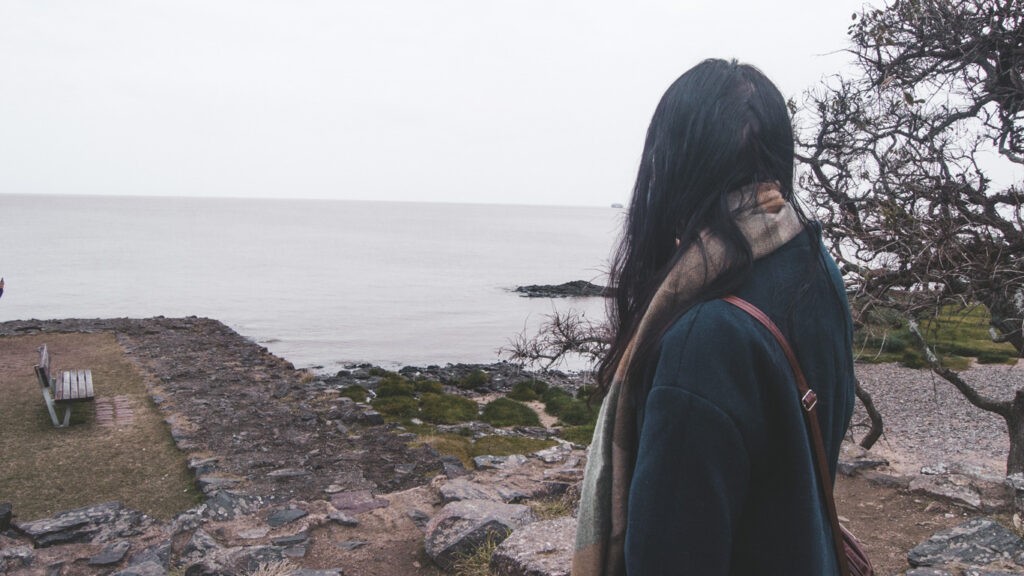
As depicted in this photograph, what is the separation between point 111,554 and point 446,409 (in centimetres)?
1027

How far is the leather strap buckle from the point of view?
1437mm

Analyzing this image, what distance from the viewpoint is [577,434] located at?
13883 mm

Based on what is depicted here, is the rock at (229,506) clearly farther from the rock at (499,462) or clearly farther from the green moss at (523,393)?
the green moss at (523,393)

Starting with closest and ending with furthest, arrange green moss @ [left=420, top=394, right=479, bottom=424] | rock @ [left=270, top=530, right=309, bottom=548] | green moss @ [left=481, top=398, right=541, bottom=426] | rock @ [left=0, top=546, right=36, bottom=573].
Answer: rock @ [left=0, top=546, right=36, bottom=573] < rock @ [left=270, top=530, right=309, bottom=548] < green moss @ [left=420, top=394, right=479, bottom=424] < green moss @ [left=481, top=398, right=541, bottom=426]

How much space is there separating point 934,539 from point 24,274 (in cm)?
5795

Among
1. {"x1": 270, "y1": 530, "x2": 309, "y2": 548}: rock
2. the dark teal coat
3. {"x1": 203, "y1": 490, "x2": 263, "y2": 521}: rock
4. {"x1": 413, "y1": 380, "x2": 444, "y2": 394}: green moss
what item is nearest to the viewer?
the dark teal coat

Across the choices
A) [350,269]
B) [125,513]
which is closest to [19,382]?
[125,513]

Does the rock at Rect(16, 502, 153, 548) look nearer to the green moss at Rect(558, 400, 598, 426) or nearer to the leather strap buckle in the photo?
the leather strap buckle

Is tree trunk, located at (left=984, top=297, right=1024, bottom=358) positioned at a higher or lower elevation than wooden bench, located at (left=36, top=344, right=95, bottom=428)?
higher

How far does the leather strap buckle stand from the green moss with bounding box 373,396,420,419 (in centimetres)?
1374

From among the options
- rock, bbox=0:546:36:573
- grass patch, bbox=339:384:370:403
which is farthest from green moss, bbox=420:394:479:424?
rock, bbox=0:546:36:573

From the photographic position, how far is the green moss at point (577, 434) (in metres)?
13.4

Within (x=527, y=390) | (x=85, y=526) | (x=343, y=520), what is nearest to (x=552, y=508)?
(x=343, y=520)

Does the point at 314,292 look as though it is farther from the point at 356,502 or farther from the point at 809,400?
the point at 809,400
